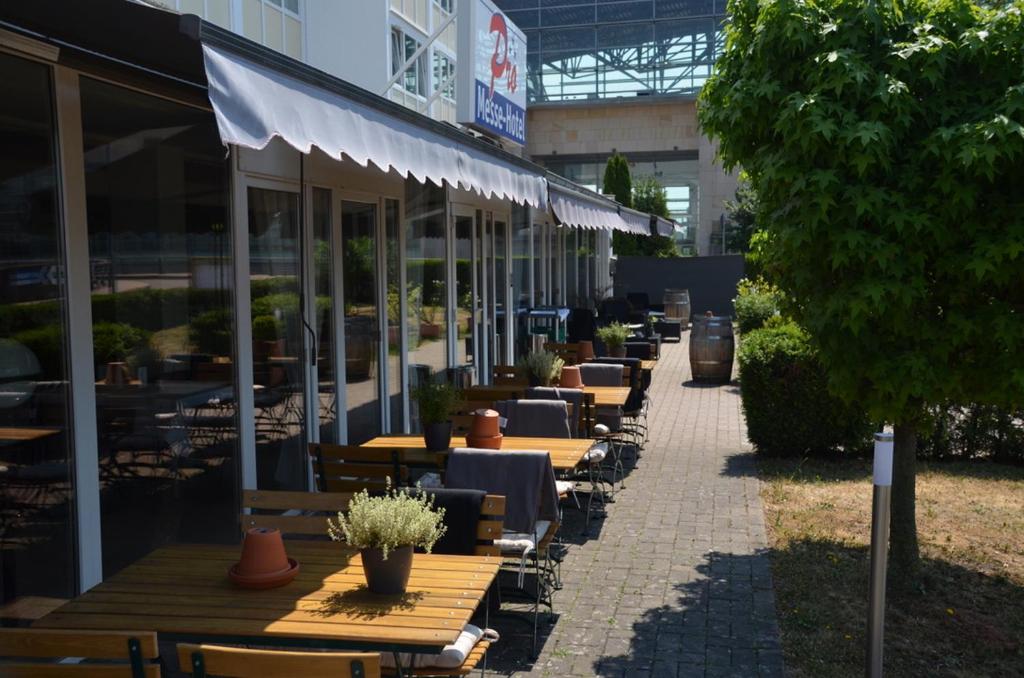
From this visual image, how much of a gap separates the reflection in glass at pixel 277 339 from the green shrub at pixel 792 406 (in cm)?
437

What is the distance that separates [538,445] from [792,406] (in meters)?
3.75

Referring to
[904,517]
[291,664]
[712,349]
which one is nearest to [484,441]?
[904,517]

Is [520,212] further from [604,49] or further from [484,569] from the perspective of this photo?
[604,49]

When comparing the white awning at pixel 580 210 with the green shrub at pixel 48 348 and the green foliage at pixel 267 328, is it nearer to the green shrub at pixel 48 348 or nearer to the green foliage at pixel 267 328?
the green foliage at pixel 267 328

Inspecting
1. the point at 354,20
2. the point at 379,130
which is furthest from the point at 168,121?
the point at 354,20

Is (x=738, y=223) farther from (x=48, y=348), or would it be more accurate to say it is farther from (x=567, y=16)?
(x=48, y=348)

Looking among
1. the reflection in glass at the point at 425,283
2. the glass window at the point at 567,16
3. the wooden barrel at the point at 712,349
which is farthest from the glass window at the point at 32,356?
the glass window at the point at 567,16

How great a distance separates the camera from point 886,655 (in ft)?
15.5

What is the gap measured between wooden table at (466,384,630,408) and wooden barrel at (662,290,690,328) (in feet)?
48.5

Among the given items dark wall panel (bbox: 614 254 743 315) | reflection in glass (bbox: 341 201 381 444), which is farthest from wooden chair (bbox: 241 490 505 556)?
dark wall panel (bbox: 614 254 743 315)

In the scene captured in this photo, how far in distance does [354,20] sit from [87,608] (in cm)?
1881

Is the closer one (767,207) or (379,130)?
(379,130)

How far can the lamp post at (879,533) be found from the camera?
3695 millimetres

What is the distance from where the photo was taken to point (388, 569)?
132 inches
